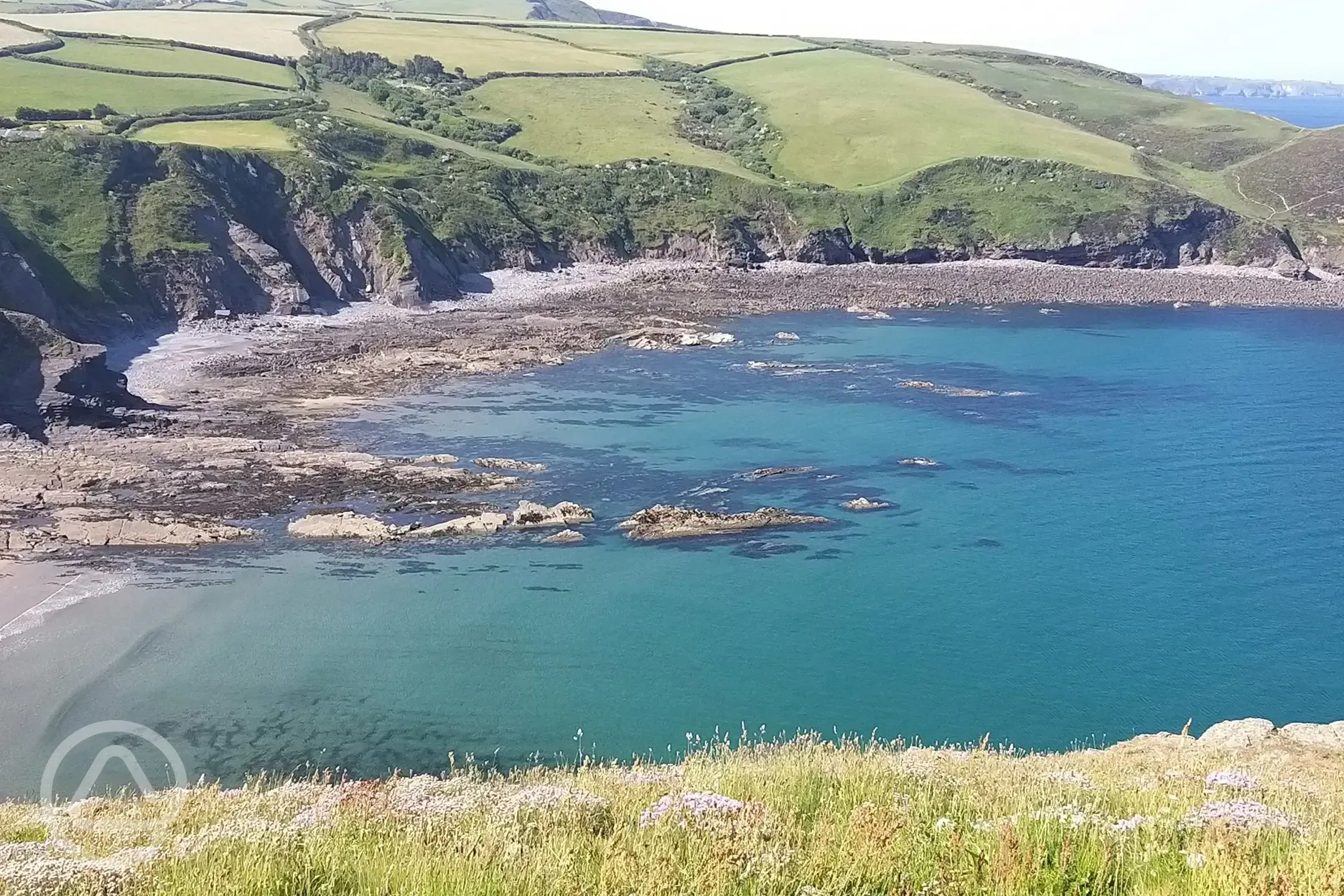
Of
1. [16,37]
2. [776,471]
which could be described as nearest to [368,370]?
[776,471]

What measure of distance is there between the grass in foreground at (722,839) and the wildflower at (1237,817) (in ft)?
0.11

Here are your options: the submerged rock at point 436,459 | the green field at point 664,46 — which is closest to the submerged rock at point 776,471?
the submerged rock at point 436,459

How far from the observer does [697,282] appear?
10562cm

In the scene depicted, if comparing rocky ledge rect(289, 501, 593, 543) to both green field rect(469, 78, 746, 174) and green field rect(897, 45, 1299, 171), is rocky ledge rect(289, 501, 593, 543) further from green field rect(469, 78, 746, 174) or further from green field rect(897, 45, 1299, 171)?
green field rect(897, 45, 1299, 171)

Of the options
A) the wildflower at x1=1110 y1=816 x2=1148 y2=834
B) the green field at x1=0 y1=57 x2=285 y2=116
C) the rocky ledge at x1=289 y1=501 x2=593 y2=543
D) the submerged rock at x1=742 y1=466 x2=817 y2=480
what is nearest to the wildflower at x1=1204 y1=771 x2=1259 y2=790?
the wildflower at x1=1110 y1=816 x2=1148 y2=834

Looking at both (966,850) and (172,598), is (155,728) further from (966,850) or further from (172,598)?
(966,850)

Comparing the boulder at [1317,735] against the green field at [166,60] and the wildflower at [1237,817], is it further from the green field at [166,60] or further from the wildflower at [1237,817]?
the green field at [166,60]

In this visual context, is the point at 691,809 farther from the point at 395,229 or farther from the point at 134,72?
the point at 134,72

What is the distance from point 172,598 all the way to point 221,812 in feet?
92.3

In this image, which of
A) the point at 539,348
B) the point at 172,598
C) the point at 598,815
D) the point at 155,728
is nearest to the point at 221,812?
the point at 598,815

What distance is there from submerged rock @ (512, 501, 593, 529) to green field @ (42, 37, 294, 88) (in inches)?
3922

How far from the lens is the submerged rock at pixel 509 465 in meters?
52.8

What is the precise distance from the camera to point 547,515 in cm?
4638

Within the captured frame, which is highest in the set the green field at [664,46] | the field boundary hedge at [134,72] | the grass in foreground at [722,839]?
the green field at [664,46]
